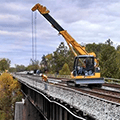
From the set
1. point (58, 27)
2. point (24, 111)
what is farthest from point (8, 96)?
point (58, 27)

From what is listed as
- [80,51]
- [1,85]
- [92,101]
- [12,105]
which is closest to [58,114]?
[92,101]

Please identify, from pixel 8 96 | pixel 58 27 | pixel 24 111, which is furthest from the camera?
pixel 8 96

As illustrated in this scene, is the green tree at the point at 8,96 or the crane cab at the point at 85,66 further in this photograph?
the green tree at the point at 8,96

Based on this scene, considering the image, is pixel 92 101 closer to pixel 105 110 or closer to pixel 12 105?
pixel 105 110

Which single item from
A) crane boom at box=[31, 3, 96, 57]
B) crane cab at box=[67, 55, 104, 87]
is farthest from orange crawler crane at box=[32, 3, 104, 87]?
crane boom at box=[31, 3, 96, 57]

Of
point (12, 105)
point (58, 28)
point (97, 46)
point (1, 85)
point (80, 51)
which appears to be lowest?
point (12, 105)

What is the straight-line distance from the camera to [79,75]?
21312 mm

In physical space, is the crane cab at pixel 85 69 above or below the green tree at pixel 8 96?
above

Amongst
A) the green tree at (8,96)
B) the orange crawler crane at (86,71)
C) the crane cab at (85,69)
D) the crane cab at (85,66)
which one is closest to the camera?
the orange crawler crane at (86,71)

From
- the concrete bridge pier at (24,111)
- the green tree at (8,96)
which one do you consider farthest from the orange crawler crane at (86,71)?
the green tree at (8,96)

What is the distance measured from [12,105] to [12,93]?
3502 millimetres

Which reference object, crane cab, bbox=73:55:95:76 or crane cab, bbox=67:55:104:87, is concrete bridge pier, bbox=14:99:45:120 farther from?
crane cab, bbox=73:55:95:76

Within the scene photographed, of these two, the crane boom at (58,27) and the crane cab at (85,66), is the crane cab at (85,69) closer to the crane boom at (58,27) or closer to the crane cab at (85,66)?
the crane cab at (85,66)

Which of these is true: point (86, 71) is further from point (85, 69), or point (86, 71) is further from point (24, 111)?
point (24, 111)
